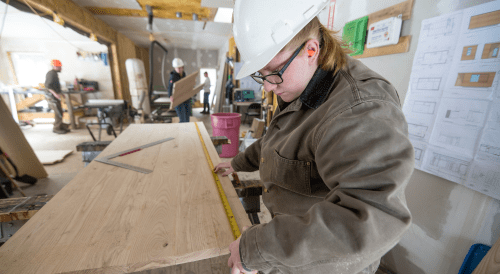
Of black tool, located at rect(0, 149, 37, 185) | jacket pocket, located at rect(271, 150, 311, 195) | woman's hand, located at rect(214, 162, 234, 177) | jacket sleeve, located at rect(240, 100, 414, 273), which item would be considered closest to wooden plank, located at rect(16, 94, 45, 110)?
black tool, located at rect(0, 149, 37, 185)

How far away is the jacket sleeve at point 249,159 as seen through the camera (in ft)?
4.74

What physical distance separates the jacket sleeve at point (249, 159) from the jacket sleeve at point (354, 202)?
77 centimetres

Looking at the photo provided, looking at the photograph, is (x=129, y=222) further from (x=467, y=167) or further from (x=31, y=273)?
(x=467, y=167)

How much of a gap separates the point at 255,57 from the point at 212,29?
867cm

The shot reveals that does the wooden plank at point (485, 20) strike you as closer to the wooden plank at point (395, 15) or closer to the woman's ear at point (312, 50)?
the wooden plank at point (395, 15)

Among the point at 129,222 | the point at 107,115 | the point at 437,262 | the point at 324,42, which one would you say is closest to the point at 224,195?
the point at 129,222

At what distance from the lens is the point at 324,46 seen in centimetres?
85

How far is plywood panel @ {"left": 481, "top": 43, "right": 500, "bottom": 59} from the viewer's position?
3.76ft

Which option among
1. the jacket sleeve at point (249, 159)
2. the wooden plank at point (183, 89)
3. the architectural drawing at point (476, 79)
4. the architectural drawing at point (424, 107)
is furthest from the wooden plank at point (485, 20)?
the wooden plank at point (183, 89)

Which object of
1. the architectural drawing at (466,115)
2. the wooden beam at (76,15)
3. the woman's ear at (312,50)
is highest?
the wooden beam at (76,15)

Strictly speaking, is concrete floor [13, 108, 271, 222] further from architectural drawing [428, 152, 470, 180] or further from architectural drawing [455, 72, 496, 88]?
architectural drawing [455, 72, 496, 88]

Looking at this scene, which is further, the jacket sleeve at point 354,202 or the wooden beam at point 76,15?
the wooden beam at point 76,15

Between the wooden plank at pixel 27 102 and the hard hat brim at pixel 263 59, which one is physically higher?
the hard hat brim at pixel 263 59

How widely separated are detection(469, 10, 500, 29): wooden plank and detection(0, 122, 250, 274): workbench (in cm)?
169
